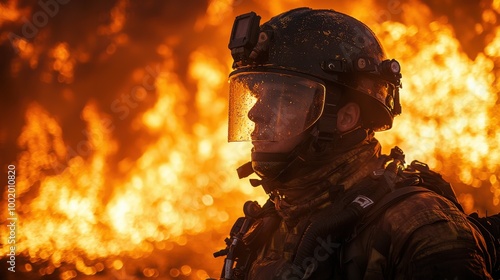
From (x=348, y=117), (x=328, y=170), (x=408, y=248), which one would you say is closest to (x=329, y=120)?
(x=348, y=117)

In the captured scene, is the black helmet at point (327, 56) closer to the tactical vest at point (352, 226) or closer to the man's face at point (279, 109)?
the man's face at point (279, 109)

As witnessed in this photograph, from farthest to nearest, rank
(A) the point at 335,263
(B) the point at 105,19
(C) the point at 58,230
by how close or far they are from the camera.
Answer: (B) the point at 105,19 < (C) the point at 58,230 < (A) the point at 335,263

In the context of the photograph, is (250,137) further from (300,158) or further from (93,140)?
(93,140)

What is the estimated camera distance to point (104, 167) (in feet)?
35.2

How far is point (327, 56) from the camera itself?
12.1ft

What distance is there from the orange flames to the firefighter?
6.55 metres

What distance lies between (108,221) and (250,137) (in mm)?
7510

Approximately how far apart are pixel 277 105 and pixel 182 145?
7.78 meters

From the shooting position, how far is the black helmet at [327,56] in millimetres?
3656

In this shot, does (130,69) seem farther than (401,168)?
Yes

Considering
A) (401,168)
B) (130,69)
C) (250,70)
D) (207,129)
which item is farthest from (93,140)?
(401,168)

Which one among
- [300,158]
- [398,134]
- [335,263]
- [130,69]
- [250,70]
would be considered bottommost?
[335,263]

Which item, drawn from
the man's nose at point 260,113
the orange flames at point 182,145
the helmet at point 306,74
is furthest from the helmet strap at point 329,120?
Result: the orange flames at point 182,145

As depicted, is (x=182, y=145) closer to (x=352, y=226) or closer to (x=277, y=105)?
(x=277, y=105)
